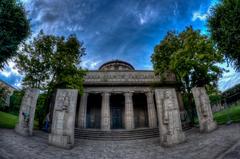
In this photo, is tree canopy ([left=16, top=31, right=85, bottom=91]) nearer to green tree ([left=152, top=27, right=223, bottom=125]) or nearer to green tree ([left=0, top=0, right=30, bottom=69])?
green tree ([left=0, top=0, right=30, bottom=69])

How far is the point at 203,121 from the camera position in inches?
480

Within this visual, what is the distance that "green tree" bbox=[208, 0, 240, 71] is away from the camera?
1153 cm

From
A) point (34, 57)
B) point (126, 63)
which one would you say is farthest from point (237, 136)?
point (126, 63)

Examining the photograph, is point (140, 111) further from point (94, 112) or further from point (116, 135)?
point (116, 135)

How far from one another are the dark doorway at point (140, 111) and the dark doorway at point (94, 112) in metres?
5.25

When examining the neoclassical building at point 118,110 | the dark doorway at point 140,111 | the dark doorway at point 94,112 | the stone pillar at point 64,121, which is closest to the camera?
the stone pillar at point 64,121

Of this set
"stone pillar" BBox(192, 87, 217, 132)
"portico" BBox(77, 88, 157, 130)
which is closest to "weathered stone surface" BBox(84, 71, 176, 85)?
"portico" BBox(77, 88, 157, 130)

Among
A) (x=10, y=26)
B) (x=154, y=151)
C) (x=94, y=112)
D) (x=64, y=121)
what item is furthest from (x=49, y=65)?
(x=154, y=151)

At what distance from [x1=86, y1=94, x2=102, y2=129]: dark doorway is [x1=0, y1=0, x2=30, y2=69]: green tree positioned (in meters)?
12.2

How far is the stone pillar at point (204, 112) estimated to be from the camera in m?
11.9

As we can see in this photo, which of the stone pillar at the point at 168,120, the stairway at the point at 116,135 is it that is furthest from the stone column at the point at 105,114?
the stone pillar at the point at 168,120

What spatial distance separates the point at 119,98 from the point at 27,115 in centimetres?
1410

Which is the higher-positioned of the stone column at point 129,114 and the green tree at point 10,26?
the green tree at point 10,26

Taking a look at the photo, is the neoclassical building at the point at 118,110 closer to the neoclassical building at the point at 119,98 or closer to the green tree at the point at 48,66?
the neoclassical building at the point at 119,98
